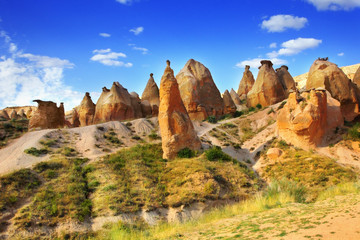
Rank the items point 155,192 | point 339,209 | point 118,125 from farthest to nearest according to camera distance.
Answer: point 118,125
point 155,192
point 339,209

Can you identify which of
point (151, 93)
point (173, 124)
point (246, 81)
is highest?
point (246, 81)

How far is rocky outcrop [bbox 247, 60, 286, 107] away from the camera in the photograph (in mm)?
38438

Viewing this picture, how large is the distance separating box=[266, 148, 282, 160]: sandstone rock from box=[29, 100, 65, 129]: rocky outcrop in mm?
20731

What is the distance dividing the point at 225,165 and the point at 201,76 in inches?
849

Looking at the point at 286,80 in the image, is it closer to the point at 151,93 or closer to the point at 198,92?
the point at 198,92

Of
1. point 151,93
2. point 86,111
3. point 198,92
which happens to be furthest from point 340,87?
point 86,111

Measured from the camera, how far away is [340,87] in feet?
95.2

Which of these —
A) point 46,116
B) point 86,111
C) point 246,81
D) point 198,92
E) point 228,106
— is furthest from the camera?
point 246,81

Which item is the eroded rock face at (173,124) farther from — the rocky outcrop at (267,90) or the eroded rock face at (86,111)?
the eroded rock face at (86,111)

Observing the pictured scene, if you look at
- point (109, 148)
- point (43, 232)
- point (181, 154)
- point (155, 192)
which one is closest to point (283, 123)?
point (181, 154)

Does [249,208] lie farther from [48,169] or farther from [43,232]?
[48,169]

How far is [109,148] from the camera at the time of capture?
87.0 feet

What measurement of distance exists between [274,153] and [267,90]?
55.1ft

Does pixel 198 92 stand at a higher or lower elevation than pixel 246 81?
lower
